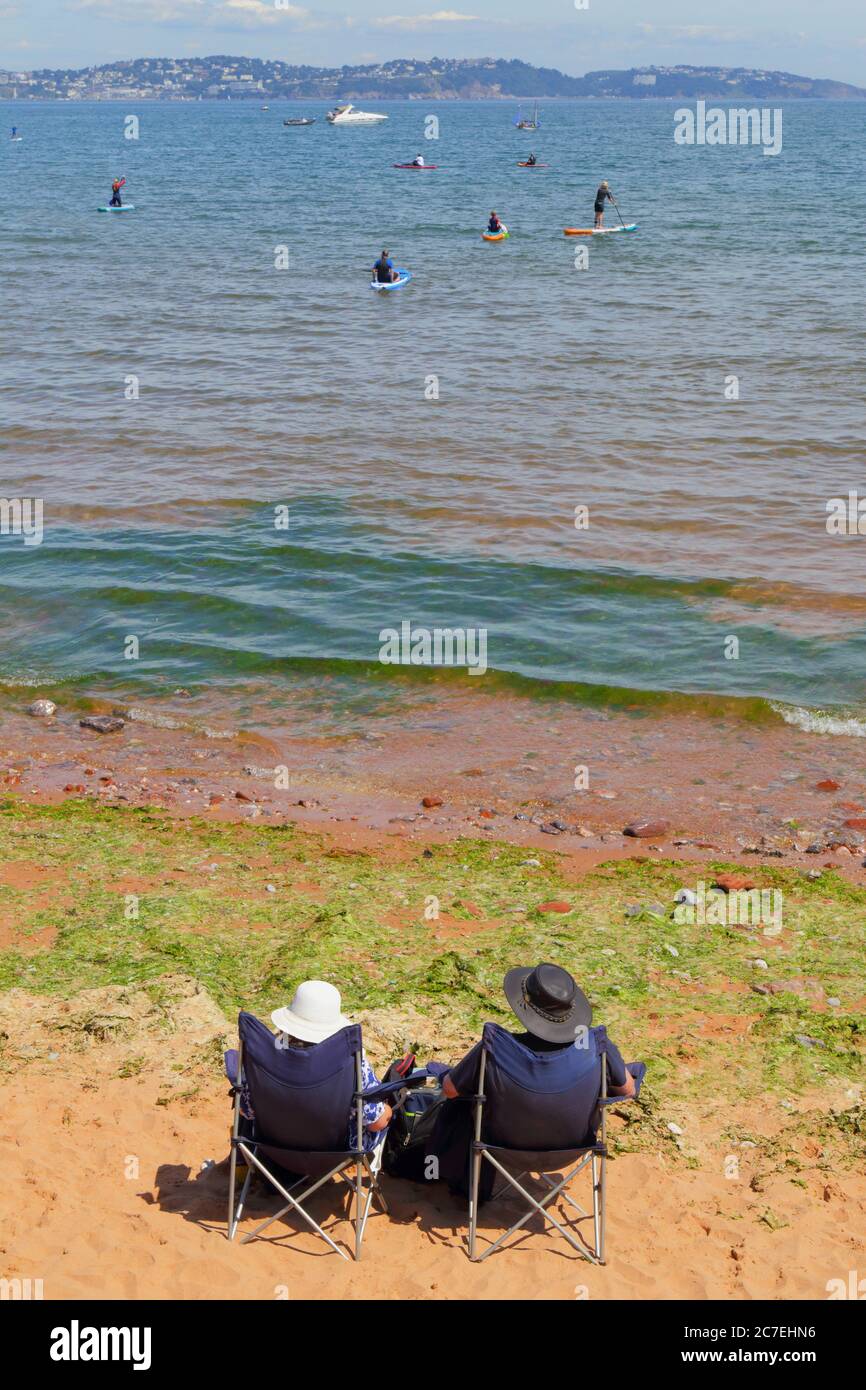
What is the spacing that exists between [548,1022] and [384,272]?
36.7 metres

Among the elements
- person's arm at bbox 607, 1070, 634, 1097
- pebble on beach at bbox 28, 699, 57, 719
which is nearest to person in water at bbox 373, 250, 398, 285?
pebble on beach at bbox 28, 699, 57, 719

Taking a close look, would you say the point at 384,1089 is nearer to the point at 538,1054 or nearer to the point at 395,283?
the point at 538,1054

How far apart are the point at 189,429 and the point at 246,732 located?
43.6 ft

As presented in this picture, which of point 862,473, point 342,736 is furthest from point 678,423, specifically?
point 342,736

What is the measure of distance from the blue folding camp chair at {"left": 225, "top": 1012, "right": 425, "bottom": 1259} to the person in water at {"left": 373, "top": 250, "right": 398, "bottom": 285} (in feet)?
120

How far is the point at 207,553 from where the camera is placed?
2017 cm

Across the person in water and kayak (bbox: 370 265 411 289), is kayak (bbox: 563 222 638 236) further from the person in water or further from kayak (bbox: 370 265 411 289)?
the person in water

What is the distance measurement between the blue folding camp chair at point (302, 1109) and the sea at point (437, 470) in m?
8.87

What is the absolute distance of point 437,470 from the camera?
23.8 meters

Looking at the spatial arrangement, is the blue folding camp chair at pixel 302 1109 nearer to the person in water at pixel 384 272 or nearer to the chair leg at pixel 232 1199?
the chair leg at pixel 232 1199

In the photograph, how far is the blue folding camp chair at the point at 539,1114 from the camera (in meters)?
6.52

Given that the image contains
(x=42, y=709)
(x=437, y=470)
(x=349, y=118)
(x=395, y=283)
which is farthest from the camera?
(x=349, y=118)

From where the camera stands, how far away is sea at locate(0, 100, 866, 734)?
16719 mm

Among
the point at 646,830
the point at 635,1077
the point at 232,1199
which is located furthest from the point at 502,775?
the point at 232,1199
